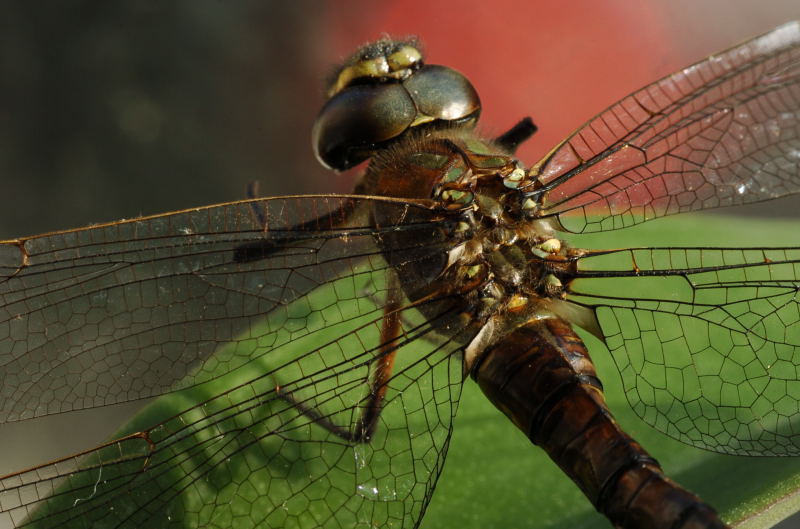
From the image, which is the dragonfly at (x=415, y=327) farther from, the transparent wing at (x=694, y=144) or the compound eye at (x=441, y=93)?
the compound eye at (x=441, y=93)

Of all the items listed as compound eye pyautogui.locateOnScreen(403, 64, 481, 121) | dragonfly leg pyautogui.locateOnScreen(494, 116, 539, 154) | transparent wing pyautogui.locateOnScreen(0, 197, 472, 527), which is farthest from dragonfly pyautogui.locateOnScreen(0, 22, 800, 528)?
dragonfly leg pyautogui.locateOnScreen(494, 116, 539, 154)

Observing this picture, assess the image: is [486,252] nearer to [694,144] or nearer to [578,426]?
[578,426]

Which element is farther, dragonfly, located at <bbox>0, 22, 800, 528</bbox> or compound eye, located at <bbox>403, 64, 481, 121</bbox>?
compound eye, located at <bbox>403, 64, 481, 121</bbox>

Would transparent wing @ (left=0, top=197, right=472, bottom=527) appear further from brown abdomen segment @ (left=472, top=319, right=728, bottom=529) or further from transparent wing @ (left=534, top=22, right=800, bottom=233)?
transparent wing @ (left=534, top=22, right=800, bottom=233)

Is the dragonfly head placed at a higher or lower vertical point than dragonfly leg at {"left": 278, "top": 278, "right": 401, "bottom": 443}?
higher

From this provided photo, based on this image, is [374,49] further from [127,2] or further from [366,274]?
[127,2]

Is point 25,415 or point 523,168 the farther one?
point 523,168

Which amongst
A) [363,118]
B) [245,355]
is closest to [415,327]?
[245,355]

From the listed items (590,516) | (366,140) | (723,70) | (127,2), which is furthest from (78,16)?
(590,516)
